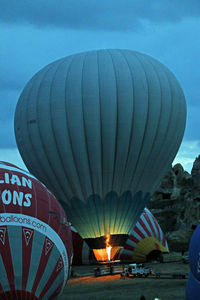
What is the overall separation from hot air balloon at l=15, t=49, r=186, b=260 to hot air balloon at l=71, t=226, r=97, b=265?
2.39m

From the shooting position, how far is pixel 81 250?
29.2 meters

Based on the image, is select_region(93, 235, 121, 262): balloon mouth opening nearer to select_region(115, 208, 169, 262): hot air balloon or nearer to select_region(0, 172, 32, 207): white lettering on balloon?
select_region(115, 208, 169, 262): hot air balloon

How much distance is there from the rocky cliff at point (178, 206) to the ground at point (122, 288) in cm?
2316

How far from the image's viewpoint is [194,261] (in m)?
10.3

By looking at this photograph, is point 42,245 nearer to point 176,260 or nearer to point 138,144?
point 138,144

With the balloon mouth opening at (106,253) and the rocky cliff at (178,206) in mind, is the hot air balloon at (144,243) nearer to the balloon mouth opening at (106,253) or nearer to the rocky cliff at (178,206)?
the balloon mouth opening at (106,253)

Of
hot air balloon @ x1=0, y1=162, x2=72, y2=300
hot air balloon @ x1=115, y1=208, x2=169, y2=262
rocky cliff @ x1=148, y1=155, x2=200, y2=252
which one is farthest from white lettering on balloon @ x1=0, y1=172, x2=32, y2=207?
rocky cliff @ x1=148, y1=155, x2=200, y2=252

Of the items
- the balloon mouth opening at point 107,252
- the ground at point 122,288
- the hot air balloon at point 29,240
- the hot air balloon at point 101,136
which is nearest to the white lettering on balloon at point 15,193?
the hot air balloon at point 29,240

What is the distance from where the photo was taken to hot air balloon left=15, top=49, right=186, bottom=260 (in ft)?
82.6

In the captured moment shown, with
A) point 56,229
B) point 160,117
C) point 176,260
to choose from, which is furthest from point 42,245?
point 176,260

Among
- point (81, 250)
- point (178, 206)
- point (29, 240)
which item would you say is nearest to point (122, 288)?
point (29, 240)

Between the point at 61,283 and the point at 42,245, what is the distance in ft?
3.86

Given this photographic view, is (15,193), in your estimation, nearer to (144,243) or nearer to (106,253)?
(106,253)

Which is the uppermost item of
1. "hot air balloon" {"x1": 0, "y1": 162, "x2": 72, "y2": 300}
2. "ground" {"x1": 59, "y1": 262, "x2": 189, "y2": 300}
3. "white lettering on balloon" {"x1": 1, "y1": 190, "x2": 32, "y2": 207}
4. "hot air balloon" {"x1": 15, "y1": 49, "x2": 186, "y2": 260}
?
"hot air balloon" {"x1": 15, "y1": 49, "x2": 186, "y2": 260}
